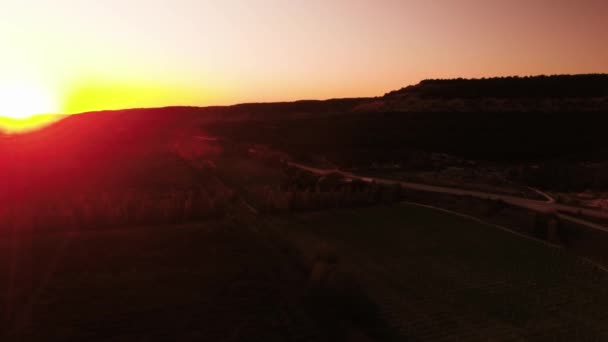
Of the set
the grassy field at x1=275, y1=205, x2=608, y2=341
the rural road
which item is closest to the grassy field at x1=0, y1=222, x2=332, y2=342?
the grassy field at x1=275, y1=205, x2=608, y2=341

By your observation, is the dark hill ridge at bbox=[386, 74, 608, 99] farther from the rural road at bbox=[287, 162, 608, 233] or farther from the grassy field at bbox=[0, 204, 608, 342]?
the grassy field at bbox=[0, 204, 608, 342]

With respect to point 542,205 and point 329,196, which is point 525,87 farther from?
point 329,196

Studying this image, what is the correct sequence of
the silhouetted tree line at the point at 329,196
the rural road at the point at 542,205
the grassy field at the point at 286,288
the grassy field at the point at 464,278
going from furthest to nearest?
the silhouetted tree line at the point at 329,196, the rural road at the point at 542,205, the grassy field at the point at 464,278, the grassy field at the point at 286,288

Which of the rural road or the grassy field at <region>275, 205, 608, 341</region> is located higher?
the rural road

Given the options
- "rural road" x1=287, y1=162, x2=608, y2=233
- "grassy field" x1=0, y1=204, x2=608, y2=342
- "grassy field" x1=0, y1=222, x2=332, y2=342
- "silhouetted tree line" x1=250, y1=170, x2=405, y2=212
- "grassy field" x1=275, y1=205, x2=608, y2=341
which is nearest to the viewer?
"grassy field" x1=0, y1=222, x2=332, y2=342

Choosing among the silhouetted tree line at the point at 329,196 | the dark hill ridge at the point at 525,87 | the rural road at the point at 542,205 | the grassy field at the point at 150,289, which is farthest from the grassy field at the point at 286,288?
the dark hill ridge at the point at 525,87

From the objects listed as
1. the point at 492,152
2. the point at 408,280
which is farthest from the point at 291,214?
the point at 492,152

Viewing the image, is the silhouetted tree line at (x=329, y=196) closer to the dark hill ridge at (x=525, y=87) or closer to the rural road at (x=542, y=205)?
the rural road at (x=542, y=205)

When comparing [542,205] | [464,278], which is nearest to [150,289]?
[464,278]
